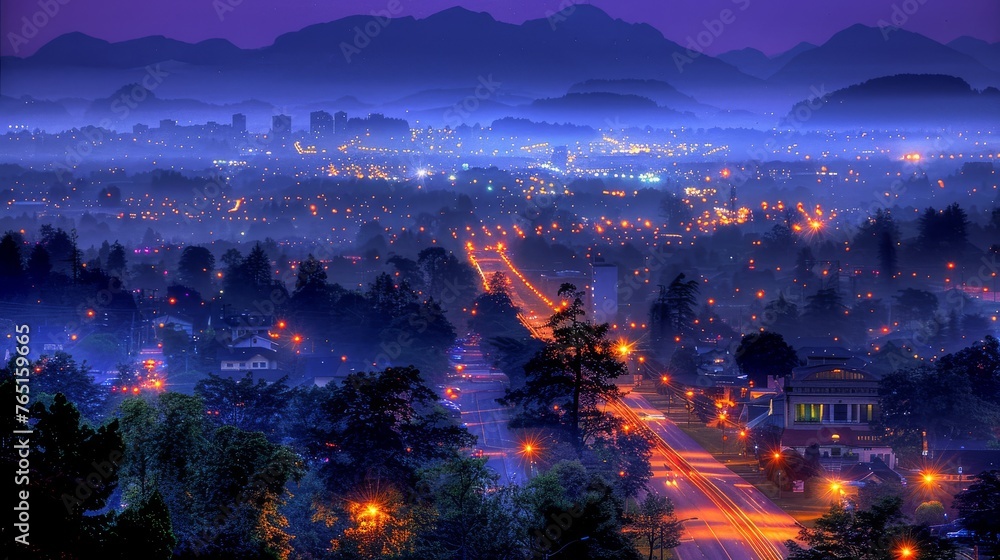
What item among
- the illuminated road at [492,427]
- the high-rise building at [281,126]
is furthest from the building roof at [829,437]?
the high-rise building at [281,126]

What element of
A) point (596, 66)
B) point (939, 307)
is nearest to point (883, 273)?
point (939, 307)

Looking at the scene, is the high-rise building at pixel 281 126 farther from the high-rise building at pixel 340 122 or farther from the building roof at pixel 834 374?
the building roof at pixel 834 374

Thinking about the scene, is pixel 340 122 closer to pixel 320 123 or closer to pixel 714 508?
pixel 320 123

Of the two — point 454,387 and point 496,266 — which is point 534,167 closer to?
point 496,266

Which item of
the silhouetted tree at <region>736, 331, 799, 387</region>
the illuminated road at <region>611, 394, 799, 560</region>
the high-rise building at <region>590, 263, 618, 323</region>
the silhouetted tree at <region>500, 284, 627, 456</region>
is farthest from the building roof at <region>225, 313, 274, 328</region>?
the silhouetted tree at <region>500, 284, 627, 456</region>

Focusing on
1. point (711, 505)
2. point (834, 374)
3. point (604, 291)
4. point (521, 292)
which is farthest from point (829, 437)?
point (521, 292)
